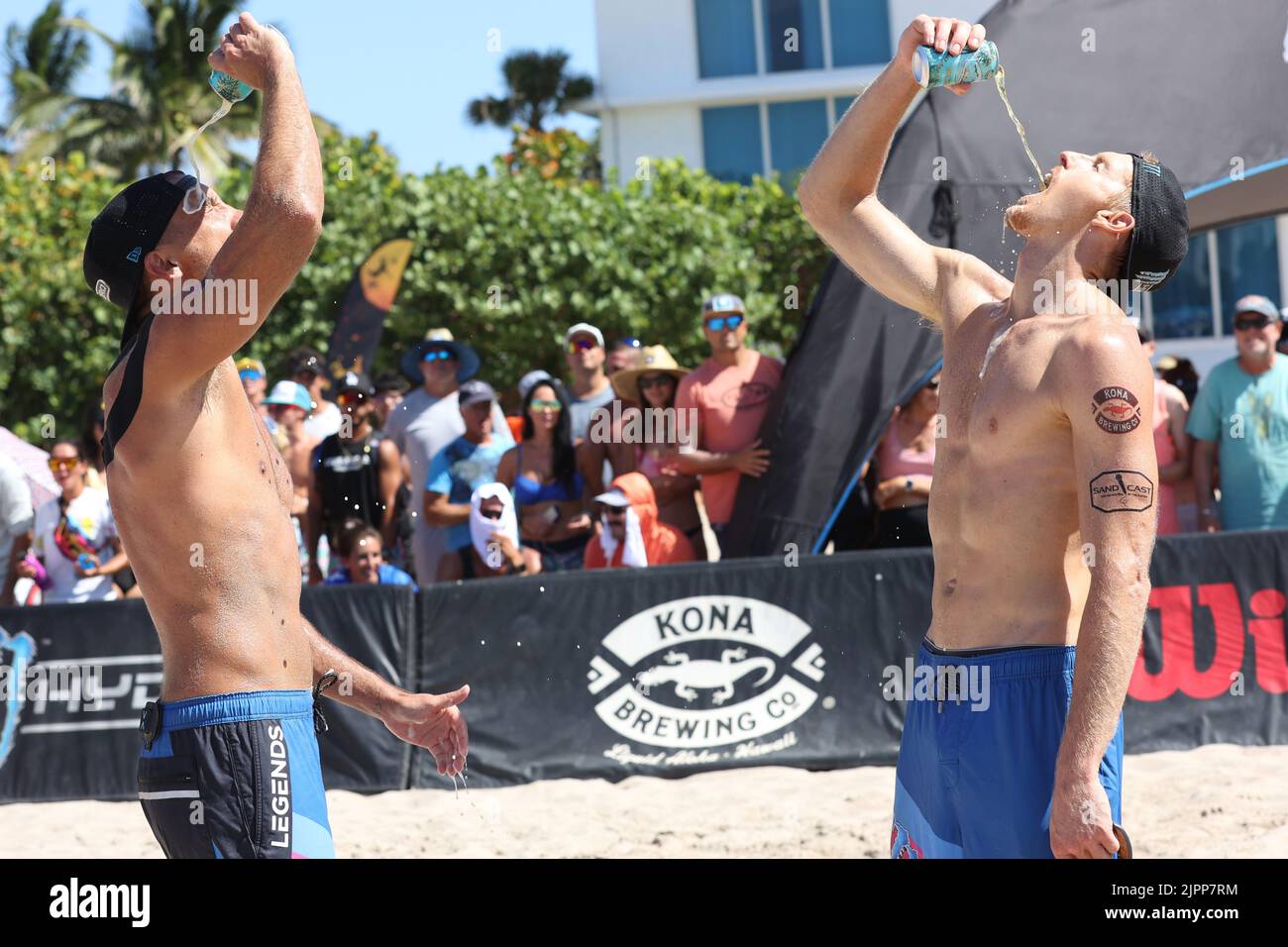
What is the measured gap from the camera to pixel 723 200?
19.0 m

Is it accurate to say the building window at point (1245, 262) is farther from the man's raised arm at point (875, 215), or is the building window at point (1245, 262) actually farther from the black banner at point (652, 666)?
the man's raised arm at point (875, 215)

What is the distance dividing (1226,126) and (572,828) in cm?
478

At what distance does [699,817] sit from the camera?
20.4 feet

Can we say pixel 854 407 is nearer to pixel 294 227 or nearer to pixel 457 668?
pixel 457 668

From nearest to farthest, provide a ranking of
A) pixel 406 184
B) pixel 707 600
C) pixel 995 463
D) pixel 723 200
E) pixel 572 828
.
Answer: pixel 995 463, pixel 572 828, pixel 707 600, pixel 406 184, pixel 723 200

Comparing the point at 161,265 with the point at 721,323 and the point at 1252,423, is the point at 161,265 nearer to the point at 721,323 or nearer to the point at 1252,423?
the point at 721,323

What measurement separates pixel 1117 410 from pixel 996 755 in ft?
2.37

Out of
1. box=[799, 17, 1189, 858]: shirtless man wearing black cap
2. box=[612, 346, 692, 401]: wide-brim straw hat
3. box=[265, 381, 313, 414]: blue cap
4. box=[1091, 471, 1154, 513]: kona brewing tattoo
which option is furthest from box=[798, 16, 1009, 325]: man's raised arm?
box=[265, 381, 313, 414]: blue cap

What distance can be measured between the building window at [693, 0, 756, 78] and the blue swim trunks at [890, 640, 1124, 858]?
23.3 meters
